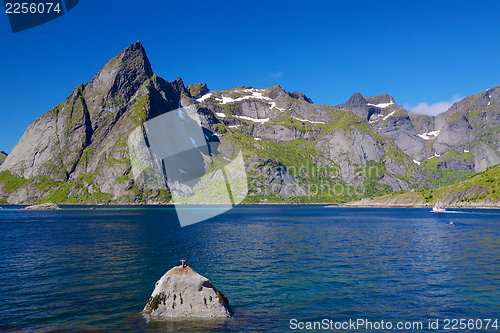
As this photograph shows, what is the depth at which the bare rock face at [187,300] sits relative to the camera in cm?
2327

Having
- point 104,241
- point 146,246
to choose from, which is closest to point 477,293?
point 146,246

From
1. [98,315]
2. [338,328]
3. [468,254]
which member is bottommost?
[468,254]

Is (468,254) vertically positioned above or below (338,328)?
below

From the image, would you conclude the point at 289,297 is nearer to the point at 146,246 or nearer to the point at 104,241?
the point at 146,246

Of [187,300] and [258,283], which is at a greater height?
[187,300]

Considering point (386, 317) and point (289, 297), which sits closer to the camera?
point (386, 317)

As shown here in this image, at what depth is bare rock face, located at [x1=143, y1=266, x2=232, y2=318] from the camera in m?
23.3

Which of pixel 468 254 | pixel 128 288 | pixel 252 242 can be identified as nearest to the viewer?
pixel 128 288

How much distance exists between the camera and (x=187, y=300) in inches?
926

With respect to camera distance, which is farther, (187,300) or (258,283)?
(258,283)

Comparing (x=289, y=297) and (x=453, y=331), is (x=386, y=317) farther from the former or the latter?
(x=289, y=297)

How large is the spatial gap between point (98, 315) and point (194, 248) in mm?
34269

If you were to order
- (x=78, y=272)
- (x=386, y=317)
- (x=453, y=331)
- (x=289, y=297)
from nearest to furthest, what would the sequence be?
(x=453, y=331) < (x=386, y=317) < (x=289, y=297) < (x=78, y=272)

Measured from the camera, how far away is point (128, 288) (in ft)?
102
